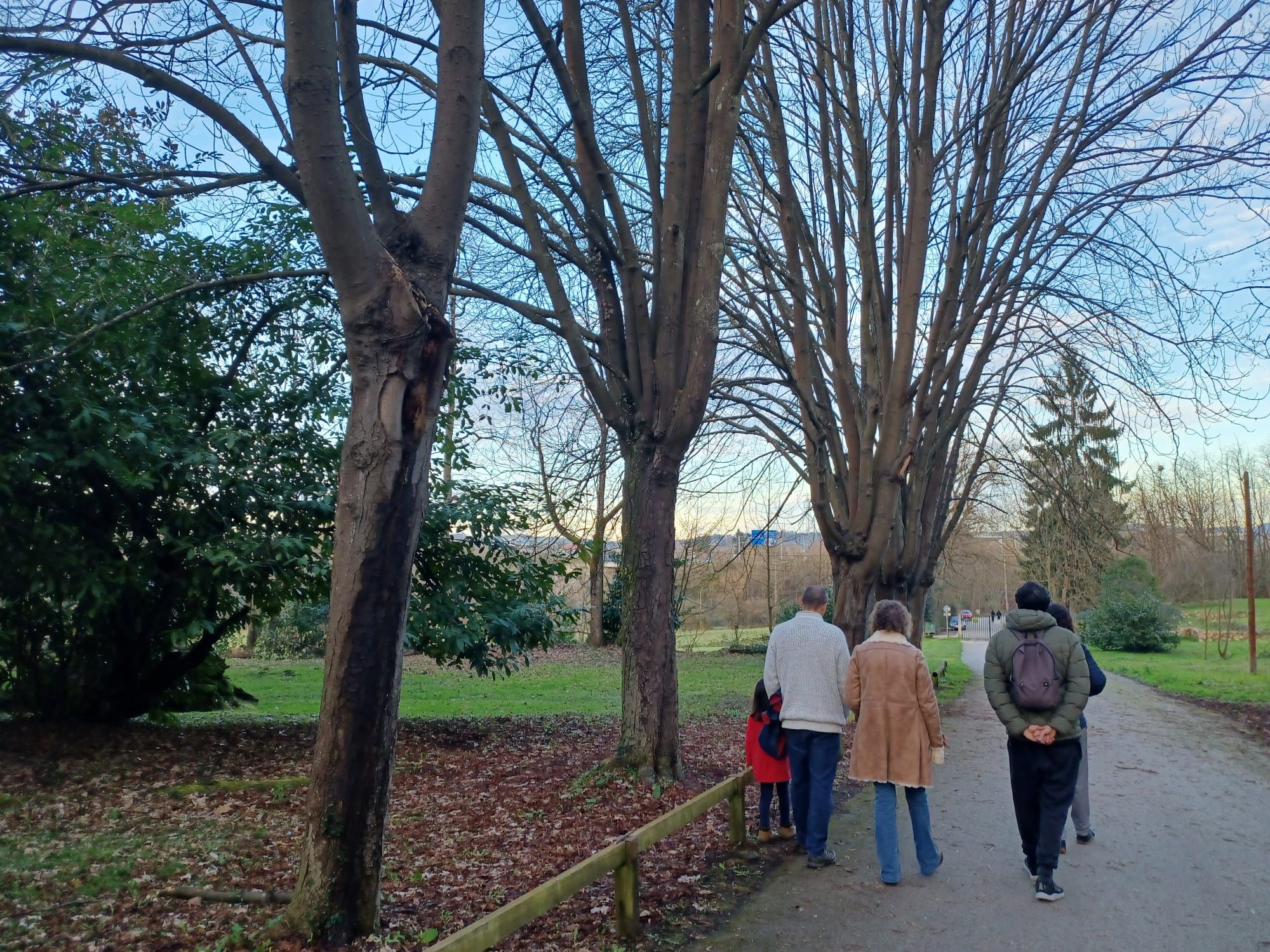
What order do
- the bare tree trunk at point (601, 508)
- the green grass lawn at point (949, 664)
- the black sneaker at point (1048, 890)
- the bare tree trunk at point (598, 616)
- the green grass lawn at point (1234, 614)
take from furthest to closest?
the green grass lawn at point (1234, 614) < the bare tree trunk at point (598, 616) < the green grass lawn at point (949, 664) < the bare tree trunk at point (601, 508) < the black sneaker at point (1048, 890)

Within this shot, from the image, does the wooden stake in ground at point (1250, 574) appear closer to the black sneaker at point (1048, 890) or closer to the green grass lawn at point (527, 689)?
the green grass lawn at point (527, 689)

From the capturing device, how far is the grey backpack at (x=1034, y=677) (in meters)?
6.08

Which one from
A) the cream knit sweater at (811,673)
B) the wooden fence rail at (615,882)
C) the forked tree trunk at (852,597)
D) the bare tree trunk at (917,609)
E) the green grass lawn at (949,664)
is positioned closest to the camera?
the wooden fence rail at (615,882)

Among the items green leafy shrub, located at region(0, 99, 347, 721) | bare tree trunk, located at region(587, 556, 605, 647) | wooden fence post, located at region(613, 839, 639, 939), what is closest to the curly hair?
wooden fence post, located at region(613, 839, 639, 939)

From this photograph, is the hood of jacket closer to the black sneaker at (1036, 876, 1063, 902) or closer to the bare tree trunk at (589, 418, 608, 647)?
the black sneaker at (1036, 876, 1063, 902)

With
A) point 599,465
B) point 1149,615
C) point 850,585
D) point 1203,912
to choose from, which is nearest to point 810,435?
point 850,585

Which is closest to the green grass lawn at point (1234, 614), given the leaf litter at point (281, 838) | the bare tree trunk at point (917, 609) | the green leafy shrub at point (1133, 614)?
the green leafy shrub at point (1133, 614)

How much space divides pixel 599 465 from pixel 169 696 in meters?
5.91

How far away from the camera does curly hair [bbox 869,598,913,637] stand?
6633 mm

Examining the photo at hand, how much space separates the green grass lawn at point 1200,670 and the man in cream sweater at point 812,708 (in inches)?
716

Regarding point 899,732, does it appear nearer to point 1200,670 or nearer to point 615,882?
point 615,882

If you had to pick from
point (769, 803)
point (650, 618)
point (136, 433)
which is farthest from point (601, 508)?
point (769, 803)

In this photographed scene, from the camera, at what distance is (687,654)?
36406 mm

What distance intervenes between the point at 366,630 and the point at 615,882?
200cm
